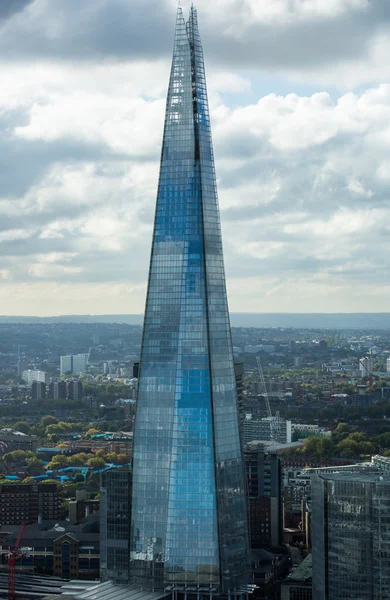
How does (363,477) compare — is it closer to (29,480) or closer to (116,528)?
(116,528)

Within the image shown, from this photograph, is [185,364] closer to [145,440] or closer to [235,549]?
[145,440]

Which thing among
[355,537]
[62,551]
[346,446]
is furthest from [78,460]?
[355,537]

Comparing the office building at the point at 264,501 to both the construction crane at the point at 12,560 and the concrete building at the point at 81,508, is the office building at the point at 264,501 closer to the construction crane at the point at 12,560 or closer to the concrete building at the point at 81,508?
the concrete building at the point at 81,508

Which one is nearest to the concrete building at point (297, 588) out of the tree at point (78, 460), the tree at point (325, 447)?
the tree at point (78, 460)

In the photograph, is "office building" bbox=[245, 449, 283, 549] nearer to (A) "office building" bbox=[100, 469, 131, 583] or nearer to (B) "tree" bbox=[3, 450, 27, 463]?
(A) "office building" bbox=[100, 469, 131, 583]

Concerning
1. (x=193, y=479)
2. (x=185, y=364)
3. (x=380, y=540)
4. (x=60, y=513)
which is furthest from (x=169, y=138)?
(x=60, y=513)
